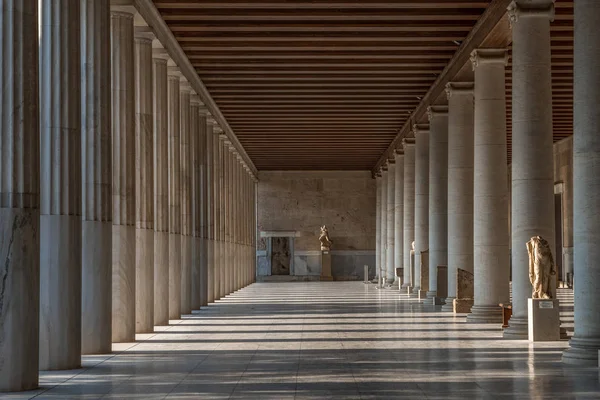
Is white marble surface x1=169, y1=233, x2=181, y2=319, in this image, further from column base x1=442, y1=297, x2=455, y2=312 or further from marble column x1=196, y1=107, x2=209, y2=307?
column base x1=442, y1=297, x2=455, y2=312

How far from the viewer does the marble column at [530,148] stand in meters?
23.8

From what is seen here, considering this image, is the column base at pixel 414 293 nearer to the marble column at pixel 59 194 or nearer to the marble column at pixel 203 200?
the marble column at pixel 203 200

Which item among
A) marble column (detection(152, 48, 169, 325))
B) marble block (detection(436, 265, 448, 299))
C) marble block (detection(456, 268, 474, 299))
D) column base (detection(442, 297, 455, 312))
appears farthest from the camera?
marble block (detection(436, 265, 448, 299))

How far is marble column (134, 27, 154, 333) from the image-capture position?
2648cm

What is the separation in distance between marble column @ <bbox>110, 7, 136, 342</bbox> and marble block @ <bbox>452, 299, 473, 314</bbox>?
1428 centimetres

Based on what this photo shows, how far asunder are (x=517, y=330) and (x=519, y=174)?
3.98 meters

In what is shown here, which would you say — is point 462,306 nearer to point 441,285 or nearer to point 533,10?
point 441,285

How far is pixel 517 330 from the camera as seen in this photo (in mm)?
23734

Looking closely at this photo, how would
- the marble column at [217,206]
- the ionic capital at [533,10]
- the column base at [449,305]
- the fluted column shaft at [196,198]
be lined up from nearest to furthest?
the ionic capital at [533,10]
the column base at [449,305]
the fluted column shaft at [196,198]
the marble column at [217,206]

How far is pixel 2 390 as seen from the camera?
1462cm

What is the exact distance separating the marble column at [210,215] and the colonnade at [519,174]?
1005cm

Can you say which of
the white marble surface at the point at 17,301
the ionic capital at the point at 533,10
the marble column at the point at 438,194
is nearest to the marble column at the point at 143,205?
the ionic capital at the point at 533,10

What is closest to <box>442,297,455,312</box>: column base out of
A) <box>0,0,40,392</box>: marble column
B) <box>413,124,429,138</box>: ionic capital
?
<box>413,124,429,138</box>: ionic capital

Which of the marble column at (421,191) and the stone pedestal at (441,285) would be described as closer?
the stone pedestal at (441,285)
